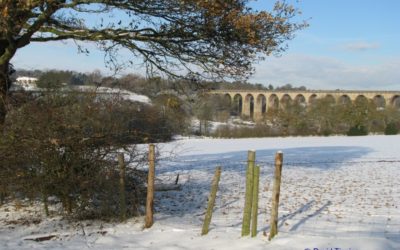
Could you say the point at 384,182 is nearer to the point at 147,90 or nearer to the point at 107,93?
the point at 147,90

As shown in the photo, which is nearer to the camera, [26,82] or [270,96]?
[26,82]

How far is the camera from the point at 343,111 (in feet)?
295

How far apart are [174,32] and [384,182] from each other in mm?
9011

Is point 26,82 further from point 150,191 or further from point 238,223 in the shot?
point 238,223

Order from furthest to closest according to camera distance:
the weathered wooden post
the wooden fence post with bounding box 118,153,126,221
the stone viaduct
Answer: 1. the stone viaduct
2. the wooden fence post with bounding box 118,153,126,221
3. the weathered wooden post

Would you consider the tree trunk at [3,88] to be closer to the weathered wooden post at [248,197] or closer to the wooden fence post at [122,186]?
the wooden fence post at [122,186]

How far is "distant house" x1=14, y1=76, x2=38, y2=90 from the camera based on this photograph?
10.8 metres

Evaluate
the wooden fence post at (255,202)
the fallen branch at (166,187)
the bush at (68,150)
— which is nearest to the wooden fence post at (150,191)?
the bush at (68,150)

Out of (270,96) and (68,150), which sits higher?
(270,96)

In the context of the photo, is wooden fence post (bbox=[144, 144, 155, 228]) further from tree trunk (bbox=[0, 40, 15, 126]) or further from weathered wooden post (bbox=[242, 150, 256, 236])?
tree trunk (bbox=[0, 40, 15, 126])

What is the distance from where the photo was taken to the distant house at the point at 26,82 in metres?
10.8

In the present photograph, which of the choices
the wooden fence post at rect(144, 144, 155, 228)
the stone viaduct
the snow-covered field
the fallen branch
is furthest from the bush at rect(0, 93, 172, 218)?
the stone viaduct

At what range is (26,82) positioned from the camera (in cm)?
1134

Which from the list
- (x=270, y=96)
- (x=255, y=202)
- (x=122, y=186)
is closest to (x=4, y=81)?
(x=122, y=186)
